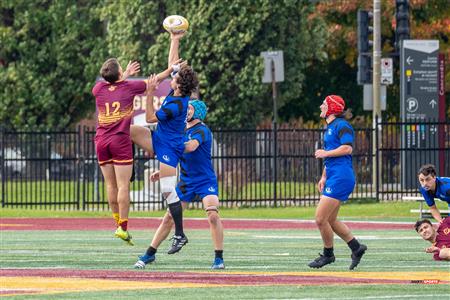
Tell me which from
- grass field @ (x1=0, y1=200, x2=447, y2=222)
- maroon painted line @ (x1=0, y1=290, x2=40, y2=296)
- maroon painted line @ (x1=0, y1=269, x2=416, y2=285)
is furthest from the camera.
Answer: grass field @ (x1=0, y1=200, x2=447, y2=222)

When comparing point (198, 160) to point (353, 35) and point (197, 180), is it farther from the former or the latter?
point (353, 35)

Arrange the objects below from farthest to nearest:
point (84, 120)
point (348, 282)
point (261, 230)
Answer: point (84, 120) < point (261, 230) < point (348, 282)

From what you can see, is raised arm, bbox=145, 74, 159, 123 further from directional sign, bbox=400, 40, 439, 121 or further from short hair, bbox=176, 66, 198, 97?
directional sign, bbox=400, 40, 439, 121

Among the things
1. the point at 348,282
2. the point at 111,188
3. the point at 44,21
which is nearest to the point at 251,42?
the point at 44,21

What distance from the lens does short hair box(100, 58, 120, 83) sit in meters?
17.8

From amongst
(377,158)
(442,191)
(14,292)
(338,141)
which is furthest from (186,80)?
(377,158)

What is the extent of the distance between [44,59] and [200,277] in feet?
133

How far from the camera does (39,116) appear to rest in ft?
183

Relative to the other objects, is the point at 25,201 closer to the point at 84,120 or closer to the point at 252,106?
the point at 252,106

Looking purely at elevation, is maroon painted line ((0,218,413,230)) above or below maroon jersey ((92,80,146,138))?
below

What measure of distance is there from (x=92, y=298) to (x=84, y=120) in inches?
1803

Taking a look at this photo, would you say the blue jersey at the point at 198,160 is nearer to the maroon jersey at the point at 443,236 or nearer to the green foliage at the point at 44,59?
the maroon jersey at the point at 443,236

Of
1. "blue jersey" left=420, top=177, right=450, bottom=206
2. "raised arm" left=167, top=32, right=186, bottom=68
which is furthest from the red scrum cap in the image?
"raised arm" left=167, top=32, right=186, bottom=68

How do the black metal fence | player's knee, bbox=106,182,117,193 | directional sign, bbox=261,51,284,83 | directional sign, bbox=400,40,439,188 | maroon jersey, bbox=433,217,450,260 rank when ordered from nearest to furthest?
maroon jersey, bbox=433,217,450,260 → player's knee, bbox=106,182,117,193 → the black metal fence → directional sign, bbox=400,40,439,188 → directional sign, bbox=261,51,284,83
